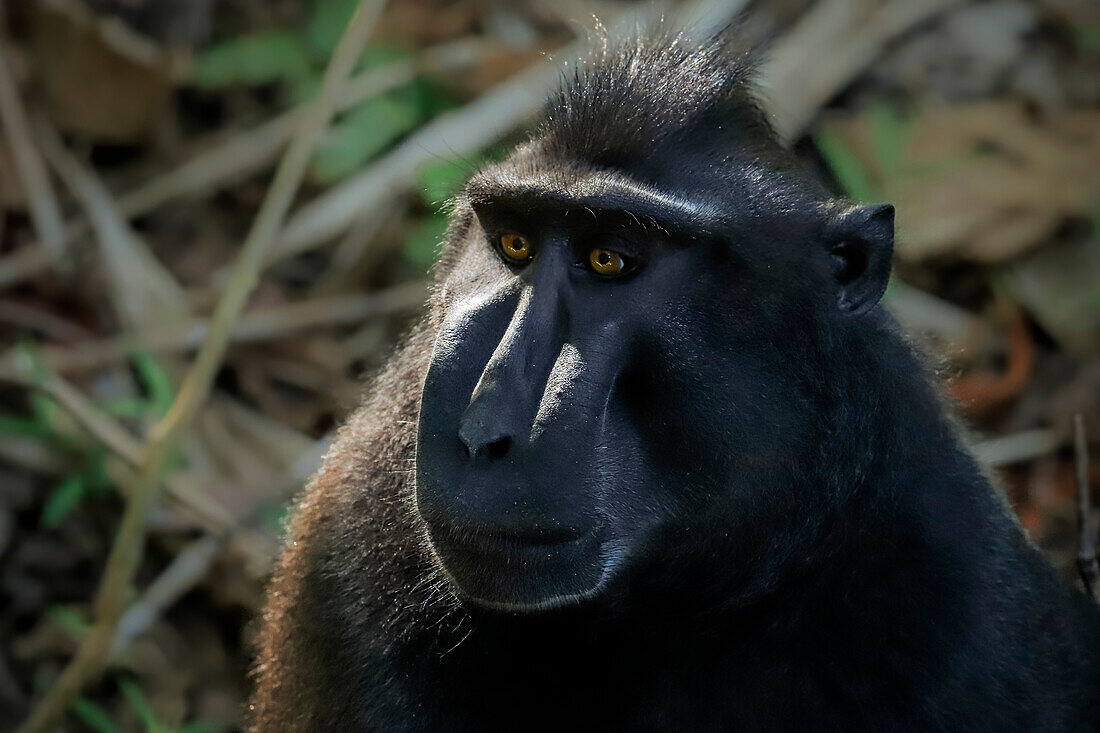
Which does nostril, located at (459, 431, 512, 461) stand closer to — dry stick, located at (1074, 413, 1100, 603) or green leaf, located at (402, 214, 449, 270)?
dry stick, located at (1074, 413, 1100, 603)

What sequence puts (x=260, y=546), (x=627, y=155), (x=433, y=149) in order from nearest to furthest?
1. (x=627, y=155)
2. (x=260, y=546)
3. (x=433, y=149)

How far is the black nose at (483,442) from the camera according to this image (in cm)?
285

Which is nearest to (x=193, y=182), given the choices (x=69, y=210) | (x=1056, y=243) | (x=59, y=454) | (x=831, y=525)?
(x=69, y=210)

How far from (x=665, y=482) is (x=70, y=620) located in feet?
10.4

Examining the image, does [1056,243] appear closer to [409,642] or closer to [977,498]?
[977,498]

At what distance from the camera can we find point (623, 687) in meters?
3.34

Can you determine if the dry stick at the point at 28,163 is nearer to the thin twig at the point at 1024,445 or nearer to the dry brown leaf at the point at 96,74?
the dry brown leaf at the point at 96,74

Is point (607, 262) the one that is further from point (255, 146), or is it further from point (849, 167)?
point (255, 146)

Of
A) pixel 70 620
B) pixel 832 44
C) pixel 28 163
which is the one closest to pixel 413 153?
pixel 28 163

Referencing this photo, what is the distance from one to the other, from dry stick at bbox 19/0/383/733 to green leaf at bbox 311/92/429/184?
2091 millimetres

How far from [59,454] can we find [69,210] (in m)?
1.60

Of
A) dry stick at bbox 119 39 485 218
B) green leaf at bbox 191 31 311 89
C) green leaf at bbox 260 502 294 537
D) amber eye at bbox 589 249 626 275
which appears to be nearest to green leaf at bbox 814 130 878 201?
dry stick at bbox 119 39 485 218

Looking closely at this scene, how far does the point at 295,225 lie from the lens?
697 cm

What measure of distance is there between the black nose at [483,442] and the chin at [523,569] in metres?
0.17
